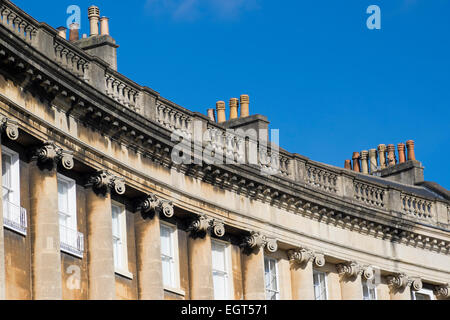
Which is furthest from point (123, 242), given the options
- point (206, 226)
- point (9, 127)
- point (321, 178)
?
point (321, 178)

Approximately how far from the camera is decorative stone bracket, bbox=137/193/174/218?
42188mm

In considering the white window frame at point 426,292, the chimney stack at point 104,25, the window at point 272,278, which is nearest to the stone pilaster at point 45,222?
the chimney stack at point 104,25

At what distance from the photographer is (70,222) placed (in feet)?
130

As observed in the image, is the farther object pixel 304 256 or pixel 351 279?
pixel 351 279

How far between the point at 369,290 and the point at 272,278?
16.0ft

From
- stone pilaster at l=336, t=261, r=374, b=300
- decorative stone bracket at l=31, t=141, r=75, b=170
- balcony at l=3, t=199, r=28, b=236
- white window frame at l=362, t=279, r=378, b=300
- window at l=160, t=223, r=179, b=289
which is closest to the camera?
balcony at l=3, t=199, r=28, b=236

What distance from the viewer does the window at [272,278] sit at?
156ft

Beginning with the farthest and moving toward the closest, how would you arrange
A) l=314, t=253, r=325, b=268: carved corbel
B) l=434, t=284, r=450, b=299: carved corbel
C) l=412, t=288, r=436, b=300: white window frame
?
l=434, t=284, r=450, b=299: carved corbel
l=412, t=288, r=436, b=300: white window frame
l=314, t=253, r=325, b=268: carved corbel

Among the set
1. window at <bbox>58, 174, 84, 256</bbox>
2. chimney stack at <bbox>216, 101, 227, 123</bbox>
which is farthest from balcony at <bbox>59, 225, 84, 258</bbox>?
chimney stack at <bbox>216, 101, 227, 123</bbox>

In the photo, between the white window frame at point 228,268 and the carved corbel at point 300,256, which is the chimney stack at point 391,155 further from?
the white window frame at point 228,268

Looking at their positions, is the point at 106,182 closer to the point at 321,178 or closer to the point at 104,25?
the point at 104,25

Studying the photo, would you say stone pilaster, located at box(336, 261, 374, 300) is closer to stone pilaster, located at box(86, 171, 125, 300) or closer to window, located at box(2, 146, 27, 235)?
stone pilaster, located at box(86, 171, 125, 300)

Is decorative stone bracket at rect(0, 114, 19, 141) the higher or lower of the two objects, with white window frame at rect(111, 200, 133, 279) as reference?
higher
